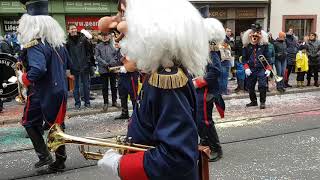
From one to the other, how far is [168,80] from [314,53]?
11927mm

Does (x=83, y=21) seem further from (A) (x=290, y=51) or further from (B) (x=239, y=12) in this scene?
(A) (x=290, y=51)

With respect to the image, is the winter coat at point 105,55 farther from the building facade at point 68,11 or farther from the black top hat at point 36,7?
the building facade at point 68,11

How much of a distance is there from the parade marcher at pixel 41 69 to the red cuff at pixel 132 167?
3.01m

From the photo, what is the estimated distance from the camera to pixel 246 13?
19.8 metres

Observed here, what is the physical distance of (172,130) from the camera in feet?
6.13

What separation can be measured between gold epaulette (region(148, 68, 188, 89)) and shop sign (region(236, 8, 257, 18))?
718 inches

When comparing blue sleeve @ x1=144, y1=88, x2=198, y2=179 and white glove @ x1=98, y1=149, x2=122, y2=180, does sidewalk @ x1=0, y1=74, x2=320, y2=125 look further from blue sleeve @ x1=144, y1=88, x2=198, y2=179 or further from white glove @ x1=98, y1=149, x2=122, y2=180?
blue sleeve @ x1=144, y1=88, x2=198, y2=179

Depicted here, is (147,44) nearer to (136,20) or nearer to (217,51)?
(136,20)

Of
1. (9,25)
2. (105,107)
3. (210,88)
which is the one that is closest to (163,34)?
(210,88)

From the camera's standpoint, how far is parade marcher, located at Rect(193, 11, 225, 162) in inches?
203

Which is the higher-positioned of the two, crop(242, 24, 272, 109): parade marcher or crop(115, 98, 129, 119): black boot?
crop(242, 24, 272, 109): parade marcher

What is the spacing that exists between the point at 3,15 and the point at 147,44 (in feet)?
48.7

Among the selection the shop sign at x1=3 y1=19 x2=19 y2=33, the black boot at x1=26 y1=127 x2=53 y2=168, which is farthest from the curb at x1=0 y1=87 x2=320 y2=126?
the shop sign at x1=3 y1=19 x2=19 y2=33

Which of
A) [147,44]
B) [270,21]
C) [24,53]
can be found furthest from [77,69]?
[270,21]
